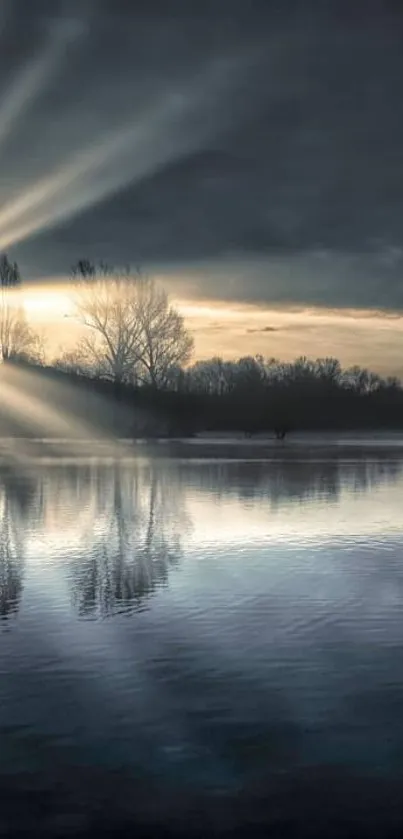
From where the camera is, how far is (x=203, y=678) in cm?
778

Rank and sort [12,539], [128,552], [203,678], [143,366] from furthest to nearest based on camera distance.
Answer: [143,366] < [12,539] < [128,552] < [203,678]

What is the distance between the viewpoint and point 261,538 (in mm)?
15992

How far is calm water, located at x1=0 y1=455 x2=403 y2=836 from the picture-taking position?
544 centimetres

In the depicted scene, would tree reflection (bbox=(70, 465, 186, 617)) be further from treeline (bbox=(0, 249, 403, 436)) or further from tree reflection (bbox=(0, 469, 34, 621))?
treeline (bbox=(0, 249, 403, 436))

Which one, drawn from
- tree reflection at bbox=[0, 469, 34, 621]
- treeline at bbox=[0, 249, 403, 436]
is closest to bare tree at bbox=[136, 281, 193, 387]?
treeline at bbox=[0, 249, 403, 436]

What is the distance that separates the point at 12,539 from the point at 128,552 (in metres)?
2.29

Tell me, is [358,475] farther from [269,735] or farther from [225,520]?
[269,735]

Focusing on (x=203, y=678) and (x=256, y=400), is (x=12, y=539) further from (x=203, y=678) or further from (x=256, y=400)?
(x=256, y=400)

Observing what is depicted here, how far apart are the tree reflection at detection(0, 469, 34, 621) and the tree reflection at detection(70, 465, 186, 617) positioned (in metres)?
0.63

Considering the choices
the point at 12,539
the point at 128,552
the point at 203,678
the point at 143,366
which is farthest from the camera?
the point at 143,366

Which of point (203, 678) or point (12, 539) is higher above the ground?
point (12, 539)

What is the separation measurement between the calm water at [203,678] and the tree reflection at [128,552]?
0.05 m

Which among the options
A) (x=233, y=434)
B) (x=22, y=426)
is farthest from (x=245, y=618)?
(x=233, y=434)

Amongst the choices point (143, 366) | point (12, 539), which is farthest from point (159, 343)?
point (12, 539)
